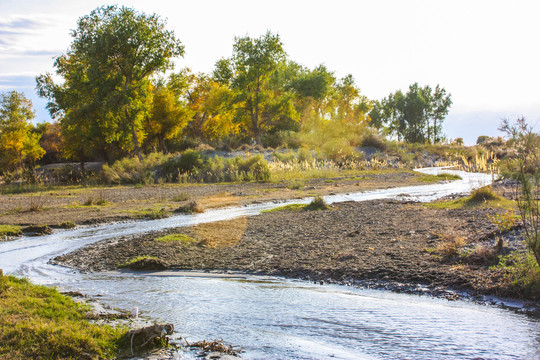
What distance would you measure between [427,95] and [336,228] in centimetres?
8076

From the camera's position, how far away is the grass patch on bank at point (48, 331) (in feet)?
16.0

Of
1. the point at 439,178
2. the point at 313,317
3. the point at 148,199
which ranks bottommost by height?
the point at 313,317

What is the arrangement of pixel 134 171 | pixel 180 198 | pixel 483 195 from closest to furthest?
pixel 483 195, pixel 180 198, pixel 134 171

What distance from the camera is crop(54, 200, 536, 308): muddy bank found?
319 inches

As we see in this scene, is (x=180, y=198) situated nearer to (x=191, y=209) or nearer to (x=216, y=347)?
(x=191, y=209)

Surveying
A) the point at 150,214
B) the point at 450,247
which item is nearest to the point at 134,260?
the point at 450,247

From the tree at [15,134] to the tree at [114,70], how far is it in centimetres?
823

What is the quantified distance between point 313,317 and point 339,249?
3.96 meters

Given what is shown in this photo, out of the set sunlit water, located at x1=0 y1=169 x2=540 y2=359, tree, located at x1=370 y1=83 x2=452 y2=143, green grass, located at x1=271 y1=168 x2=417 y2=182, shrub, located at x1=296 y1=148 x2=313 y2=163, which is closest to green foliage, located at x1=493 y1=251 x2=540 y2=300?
sunlit water, located at x1=0 y1=169 x2=540 y2=359

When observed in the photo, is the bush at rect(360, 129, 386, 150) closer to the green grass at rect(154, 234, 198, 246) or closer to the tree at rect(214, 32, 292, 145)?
the tree at rect(214, 32, 292, 145)

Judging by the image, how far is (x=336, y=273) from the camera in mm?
8805

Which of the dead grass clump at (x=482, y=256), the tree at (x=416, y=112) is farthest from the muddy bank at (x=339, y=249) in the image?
the tree at (x=416, y=112)

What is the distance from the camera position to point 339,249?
34.2 ft

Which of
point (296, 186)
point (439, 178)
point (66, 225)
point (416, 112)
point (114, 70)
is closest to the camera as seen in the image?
point (66, 225)
